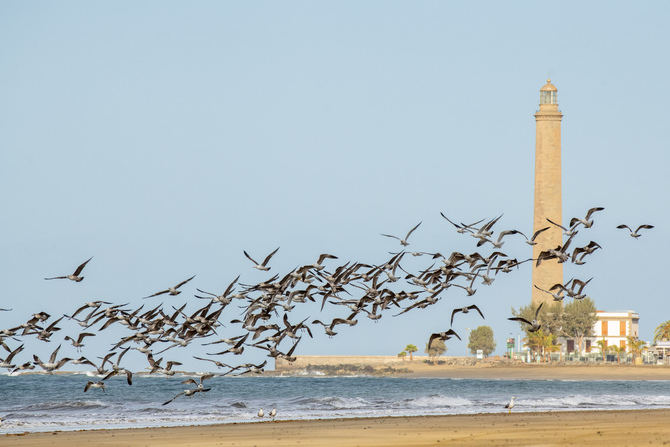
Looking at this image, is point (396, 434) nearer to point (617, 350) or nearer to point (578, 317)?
point (578, 317)

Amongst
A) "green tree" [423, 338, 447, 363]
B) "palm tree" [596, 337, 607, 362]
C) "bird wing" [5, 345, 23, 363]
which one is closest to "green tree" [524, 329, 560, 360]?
"palm tree" [596, 337, 607, 362]

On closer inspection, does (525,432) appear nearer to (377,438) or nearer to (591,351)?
(377,438)

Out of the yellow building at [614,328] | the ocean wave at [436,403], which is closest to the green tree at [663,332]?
the yellow building at [614,328]

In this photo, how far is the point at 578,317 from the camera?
6102 inches

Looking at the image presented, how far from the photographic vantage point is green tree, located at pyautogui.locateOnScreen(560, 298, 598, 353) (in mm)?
154875

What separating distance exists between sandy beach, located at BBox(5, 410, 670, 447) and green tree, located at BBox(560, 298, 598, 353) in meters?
113

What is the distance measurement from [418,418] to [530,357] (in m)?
122

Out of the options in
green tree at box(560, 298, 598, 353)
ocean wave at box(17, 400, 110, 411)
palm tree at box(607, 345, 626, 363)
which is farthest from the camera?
palm tree at box(607, 345, 626, 363)

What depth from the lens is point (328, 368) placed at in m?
179

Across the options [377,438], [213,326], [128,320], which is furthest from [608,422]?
[128,320]

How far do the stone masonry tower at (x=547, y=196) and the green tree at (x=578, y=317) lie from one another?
453 centimetres

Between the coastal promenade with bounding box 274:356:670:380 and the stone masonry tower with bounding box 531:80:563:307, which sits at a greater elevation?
the stone masonry tower with bounding box 531:80:563:307

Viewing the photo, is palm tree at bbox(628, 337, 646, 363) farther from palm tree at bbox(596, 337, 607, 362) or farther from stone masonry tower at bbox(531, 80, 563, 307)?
stone masonry tower at bbox(531, 80, 563, 307)

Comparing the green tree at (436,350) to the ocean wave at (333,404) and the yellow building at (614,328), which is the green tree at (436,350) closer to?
the yellow building at (614,328)
